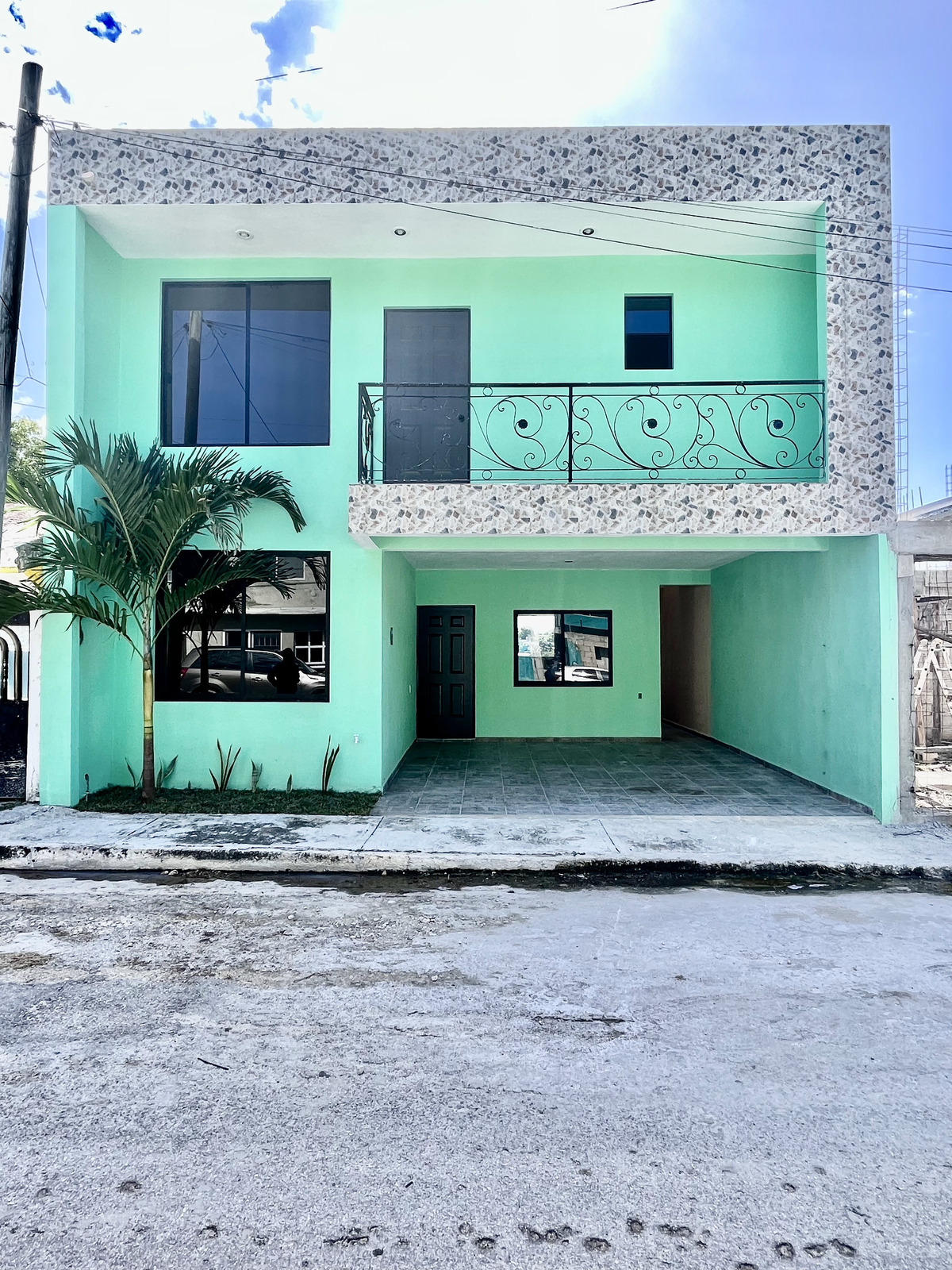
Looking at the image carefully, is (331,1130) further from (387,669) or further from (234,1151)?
(387,669)

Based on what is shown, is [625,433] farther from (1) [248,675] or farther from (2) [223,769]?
(2) [223,769]

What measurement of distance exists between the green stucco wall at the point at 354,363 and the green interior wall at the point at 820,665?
253cm

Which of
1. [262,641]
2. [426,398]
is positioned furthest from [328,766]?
[426,398]

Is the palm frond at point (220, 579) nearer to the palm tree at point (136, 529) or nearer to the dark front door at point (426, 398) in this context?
the palm tree at point (136, 529)

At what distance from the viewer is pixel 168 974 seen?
4.21m

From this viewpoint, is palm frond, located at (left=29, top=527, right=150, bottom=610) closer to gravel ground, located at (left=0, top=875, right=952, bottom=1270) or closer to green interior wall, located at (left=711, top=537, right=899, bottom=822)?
gravel ground, located at (left=0, top=875, right=952, bottom=1270)

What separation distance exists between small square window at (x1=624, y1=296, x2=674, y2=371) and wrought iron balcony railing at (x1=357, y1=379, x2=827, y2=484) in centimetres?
35

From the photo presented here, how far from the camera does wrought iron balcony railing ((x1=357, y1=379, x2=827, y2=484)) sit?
858 centimetres

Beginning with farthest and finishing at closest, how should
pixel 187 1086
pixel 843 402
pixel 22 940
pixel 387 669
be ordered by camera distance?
pixel 387 669
pixel 843 402
pixel 22 940
pixel 187 1086

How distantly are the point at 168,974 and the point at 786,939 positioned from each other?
3.67 meters

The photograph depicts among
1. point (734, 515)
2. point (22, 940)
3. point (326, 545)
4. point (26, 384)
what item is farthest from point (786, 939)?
point (26, 384)

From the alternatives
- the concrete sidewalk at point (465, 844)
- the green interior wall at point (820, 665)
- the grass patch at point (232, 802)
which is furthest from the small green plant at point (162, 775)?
the green interior wall at point (820, 665)

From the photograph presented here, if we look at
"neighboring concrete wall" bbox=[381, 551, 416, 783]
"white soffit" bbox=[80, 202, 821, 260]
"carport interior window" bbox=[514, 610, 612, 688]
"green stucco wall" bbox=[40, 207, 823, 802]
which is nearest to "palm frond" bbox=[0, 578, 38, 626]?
"green stucco wall" bbox=[40, 207, 823, 802]

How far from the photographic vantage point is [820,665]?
29.0 ft
